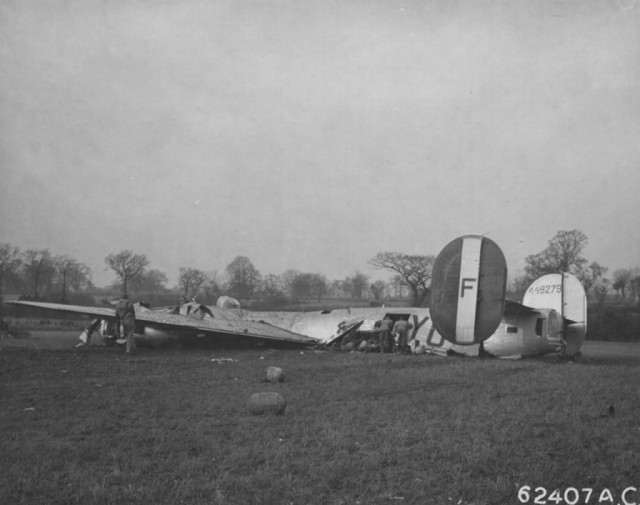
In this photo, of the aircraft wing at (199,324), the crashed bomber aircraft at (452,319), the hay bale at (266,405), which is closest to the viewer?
the hay bale at (266,405)

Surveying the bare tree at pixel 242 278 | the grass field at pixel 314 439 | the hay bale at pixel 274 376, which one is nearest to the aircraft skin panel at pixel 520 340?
the grass field at pixel 314 439

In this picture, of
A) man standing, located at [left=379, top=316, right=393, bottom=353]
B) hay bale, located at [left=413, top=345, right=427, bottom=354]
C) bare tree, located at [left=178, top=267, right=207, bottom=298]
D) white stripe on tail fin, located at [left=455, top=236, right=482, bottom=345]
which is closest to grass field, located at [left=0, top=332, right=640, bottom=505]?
white stripe on tail fin, located at [left=455, top=236, right=482, bottom=345]

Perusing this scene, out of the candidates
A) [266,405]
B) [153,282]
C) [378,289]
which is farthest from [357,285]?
[266,405]

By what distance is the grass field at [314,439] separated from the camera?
4.39 meters

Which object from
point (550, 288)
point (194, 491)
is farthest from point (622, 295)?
point (194, 491)

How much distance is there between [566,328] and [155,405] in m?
12.9

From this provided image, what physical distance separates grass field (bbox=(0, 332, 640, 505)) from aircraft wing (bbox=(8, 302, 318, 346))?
7.38 m

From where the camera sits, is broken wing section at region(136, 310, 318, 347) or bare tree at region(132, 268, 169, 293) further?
bare tree at region(132, 268, 169, 293)

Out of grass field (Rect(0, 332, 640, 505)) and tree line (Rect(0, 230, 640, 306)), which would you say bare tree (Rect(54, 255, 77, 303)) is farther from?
grass field (Rect(0, 332, 640, 505))

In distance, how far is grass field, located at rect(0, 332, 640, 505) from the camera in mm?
4387

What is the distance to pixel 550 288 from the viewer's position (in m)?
17.7

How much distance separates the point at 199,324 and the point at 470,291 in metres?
9.69

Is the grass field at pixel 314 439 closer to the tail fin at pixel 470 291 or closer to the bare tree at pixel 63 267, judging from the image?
the tail fin at pixel 470 291

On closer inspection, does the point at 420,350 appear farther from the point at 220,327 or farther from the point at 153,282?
the point at 153,282
